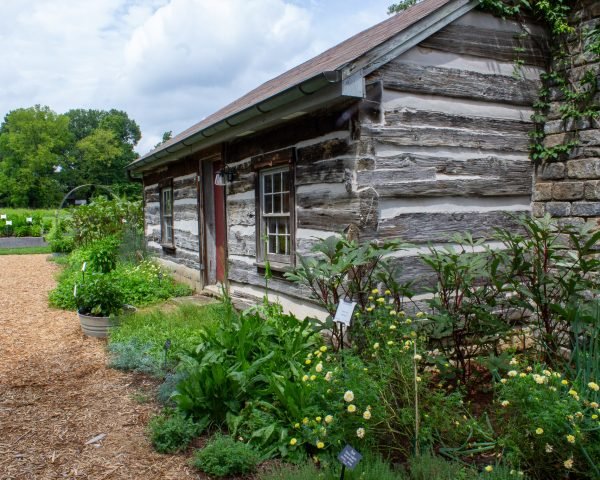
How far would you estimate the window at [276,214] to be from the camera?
621cm

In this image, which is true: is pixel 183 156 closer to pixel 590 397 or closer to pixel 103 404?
pixel 103 404

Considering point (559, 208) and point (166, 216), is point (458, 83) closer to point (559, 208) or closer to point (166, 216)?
point (559, 208)

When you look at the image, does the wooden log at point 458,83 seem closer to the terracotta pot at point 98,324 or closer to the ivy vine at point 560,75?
the ivy vine at point 560,75

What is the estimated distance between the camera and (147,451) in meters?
3.65

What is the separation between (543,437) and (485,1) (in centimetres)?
447

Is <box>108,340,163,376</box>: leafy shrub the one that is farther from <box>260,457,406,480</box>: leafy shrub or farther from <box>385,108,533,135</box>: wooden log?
<box>385,108,533,135</box>: wooden log

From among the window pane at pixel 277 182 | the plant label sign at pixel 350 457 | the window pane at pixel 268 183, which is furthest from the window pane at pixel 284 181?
the plant label sign at pixel 350 457

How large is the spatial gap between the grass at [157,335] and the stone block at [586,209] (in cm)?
412

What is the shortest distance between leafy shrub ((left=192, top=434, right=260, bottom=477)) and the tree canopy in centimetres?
5200

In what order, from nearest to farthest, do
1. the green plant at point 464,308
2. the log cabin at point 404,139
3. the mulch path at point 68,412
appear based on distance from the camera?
the mulch path at point 68,412, the green plant at point 464,308, the log cabin at point 404,139

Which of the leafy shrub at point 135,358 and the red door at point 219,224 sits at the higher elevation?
the red door at point 219,224

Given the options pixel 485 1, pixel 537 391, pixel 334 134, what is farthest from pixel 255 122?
pixel 537 391

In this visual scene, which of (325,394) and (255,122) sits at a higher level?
(255,122)

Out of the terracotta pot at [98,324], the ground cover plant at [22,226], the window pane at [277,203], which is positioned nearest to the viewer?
the window pane at [277,203]
